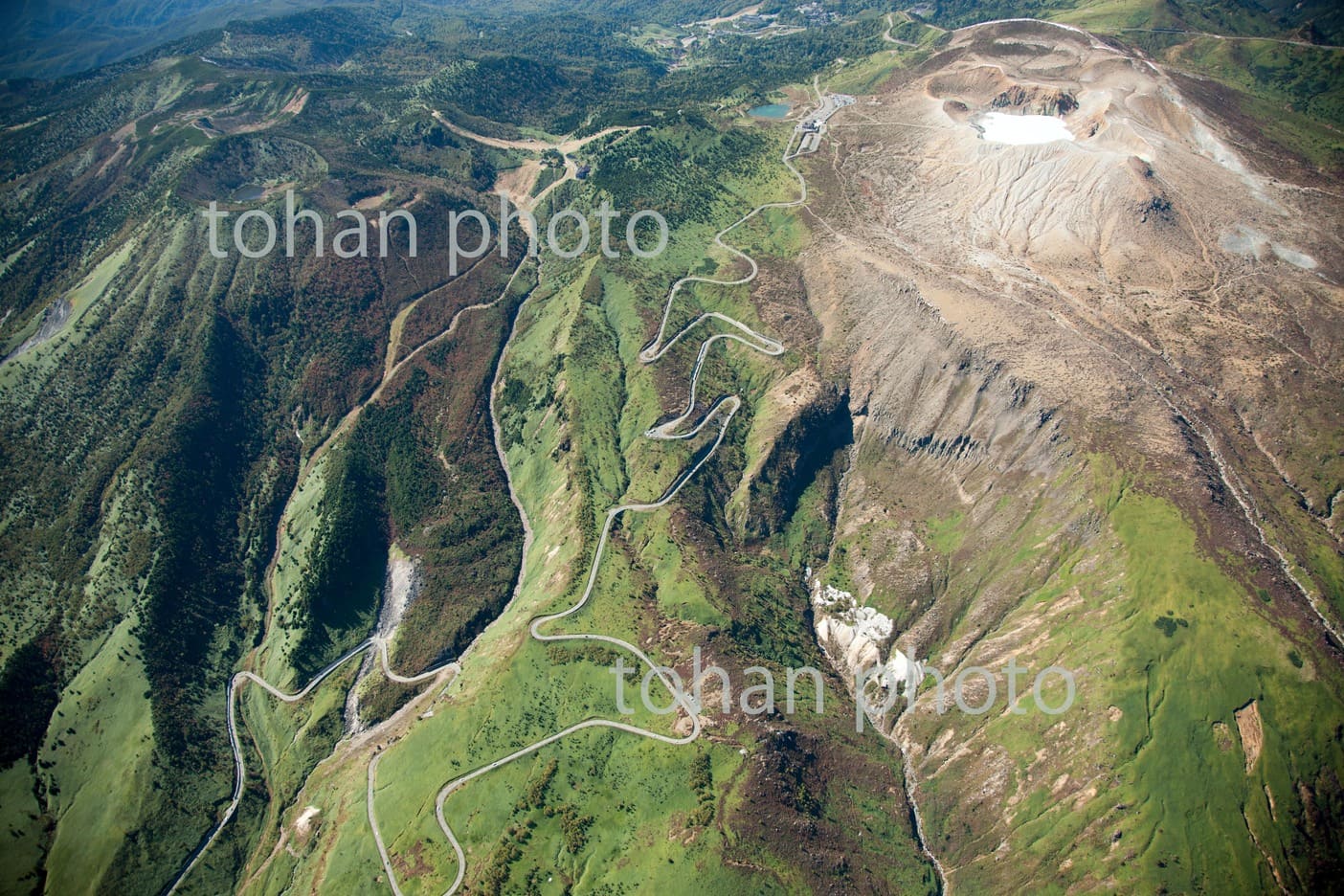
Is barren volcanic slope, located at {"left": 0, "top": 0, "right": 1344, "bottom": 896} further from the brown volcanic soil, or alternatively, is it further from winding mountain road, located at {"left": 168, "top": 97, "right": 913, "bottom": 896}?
the brown volcanic soil

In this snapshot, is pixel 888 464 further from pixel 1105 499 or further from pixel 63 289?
pixel 63 289

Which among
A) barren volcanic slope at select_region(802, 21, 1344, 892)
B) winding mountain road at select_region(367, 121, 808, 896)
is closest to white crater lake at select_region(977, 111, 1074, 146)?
barren volcanic slope at select_region(802, 21, 1344, 892)

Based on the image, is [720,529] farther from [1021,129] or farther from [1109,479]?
[1021,129]

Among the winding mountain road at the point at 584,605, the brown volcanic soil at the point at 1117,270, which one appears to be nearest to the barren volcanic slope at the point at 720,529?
the winding mountain road at the point at 584,605

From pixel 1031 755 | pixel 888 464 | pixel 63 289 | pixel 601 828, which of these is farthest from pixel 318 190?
pixel 1031 755

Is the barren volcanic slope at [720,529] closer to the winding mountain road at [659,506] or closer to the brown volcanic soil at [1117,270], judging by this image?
the winding mountain road at [659,506]
